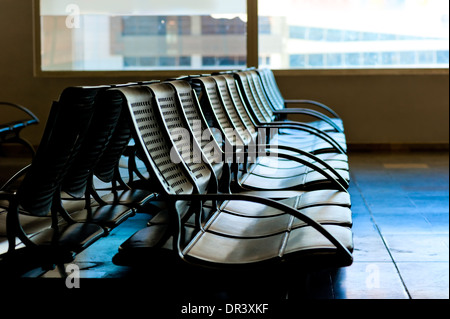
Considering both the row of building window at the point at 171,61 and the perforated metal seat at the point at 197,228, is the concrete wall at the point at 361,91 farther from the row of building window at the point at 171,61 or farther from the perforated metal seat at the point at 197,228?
the perforated metal seat at the point at 197,228

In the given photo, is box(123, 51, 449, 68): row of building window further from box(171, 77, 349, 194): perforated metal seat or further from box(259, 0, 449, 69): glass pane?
box(171, 77, 349, 194): perforated metal seat

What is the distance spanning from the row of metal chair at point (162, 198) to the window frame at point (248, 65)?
440cm

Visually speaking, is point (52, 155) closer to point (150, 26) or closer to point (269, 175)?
point (269, 175)

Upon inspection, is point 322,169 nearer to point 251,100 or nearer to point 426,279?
point 426,279

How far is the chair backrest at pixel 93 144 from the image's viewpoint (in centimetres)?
225

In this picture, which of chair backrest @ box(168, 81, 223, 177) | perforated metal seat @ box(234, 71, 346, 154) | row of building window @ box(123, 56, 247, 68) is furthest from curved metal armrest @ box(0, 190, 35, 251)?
row of building window @ box(123, 56, 247, 68)

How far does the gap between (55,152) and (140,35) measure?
555 centimetres

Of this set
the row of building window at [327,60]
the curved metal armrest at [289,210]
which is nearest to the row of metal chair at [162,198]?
the curved metal armrest at [289,210]

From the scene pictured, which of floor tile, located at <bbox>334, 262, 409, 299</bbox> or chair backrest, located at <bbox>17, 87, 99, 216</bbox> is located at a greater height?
chair backrest, located at <bbox>17, 87, 99, 216</bbox>

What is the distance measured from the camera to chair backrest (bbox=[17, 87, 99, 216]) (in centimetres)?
201

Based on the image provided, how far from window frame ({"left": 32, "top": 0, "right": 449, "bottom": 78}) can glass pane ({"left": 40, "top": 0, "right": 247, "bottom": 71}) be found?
0.21 feet
